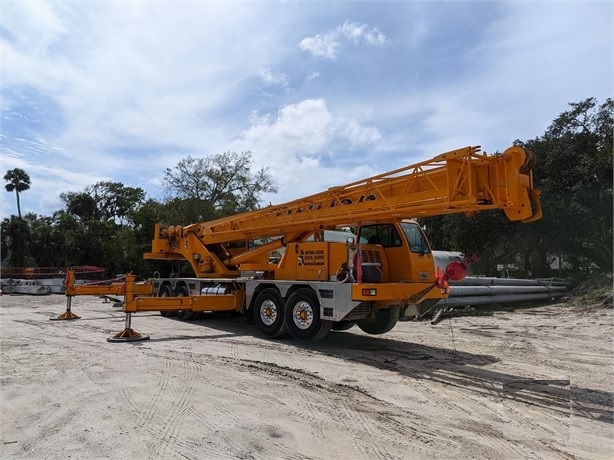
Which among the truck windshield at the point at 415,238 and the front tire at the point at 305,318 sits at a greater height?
the truck windshield at the point at 415,238

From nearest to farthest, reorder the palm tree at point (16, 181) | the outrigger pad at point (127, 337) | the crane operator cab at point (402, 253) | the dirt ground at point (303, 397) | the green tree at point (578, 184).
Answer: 1. the dirt ground at point (303, 397)
2. the crane operator cab at point (402, 253)
3. the outrigger pad at point (127, 337)
4. the green tree at point (578, 184)
5. the palm tree at point (16, 181)

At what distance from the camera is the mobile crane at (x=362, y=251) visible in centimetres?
770

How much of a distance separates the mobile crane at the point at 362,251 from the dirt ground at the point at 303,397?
0.76 metres

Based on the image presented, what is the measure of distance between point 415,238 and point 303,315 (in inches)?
118

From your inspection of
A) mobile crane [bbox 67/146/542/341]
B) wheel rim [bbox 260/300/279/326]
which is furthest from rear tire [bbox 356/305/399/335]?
wheel rim [bbox 260/300/279/326]

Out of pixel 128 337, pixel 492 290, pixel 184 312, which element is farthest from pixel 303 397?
pixel 492 290

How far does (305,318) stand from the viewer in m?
10.5

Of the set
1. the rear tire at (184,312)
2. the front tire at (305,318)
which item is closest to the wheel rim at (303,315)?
the front tire at (305,318)

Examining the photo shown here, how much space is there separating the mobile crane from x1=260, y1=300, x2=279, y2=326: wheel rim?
0.02 meters

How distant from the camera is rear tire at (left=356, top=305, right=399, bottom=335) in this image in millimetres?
10781

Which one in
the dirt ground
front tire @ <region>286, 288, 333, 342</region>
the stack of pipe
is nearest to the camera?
the dirt ground

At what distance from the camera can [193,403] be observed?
6004mm

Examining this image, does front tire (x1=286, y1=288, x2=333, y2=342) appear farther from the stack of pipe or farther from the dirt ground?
the stack of pipe

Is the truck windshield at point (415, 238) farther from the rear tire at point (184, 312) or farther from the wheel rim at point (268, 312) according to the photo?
the rear tire at point (184, 312)
